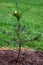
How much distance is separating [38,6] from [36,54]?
28.9 ft

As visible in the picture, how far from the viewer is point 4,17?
12.1m

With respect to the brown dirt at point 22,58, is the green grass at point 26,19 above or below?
below

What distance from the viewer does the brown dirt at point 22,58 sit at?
619 cm

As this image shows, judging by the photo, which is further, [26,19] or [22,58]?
[26,19]

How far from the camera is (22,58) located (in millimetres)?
6402

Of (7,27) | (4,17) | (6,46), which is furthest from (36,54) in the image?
(4,17)

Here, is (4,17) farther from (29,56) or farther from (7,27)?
(29,56)

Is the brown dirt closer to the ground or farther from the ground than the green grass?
farther from the ground

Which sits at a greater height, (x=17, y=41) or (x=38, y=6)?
(x=17, y=41)

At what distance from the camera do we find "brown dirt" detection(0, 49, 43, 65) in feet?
20.3

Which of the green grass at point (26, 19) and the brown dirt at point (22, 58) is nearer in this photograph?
the brown dirt at point (22, 58)

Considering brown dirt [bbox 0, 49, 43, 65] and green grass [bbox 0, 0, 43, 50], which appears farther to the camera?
green grass [bbox 0, 0, 43, 50]

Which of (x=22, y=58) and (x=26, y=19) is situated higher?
(x=22, y=58)

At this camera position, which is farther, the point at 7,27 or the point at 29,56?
the point at 7,27
